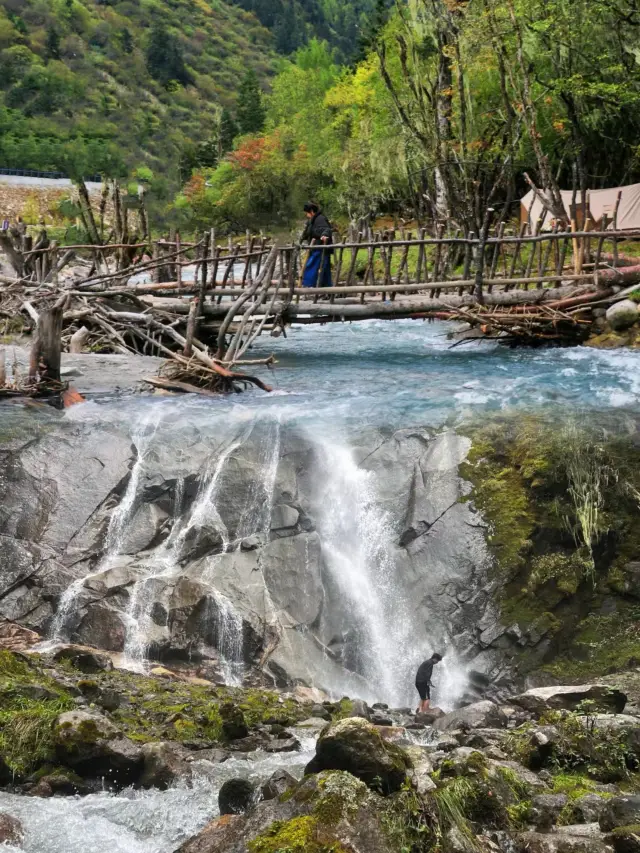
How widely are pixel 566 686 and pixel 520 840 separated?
2687 millimetres

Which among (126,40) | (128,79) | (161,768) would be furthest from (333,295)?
(126,40)

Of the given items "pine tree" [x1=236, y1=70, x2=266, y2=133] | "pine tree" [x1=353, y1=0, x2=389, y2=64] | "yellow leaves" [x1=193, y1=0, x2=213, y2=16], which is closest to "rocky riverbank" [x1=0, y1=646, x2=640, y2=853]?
"pine tree" [x1=353, y1=0, x2=389, y2=64]

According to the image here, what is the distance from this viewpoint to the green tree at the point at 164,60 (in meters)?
87.9

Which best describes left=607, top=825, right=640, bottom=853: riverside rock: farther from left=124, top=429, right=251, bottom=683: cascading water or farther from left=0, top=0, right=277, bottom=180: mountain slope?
left=0, top=0, right=277, bottom=180: mountain slope

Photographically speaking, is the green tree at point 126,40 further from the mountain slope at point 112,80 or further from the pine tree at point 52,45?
the pine tree at point 52,45

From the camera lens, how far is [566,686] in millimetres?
7012

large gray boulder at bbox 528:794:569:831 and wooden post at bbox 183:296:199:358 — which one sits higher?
wooden post at bbox 183:296:199:358

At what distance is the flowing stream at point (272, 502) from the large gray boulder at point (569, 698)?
95cm

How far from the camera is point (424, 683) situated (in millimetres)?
7383

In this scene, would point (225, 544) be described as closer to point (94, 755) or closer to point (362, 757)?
point (94, 755)

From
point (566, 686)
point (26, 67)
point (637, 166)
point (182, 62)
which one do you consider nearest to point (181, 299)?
point (566, 686)

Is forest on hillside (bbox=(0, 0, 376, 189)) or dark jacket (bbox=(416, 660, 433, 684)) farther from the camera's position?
forest on hillside (bbox=(0, 0, 376, 189))

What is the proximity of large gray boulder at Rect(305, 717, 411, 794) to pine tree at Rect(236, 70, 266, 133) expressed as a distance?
197ft

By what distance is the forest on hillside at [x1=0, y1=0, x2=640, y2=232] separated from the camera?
20625 millimetres
